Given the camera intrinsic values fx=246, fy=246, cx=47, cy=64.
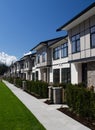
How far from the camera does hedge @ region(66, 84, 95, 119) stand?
10.9 meters

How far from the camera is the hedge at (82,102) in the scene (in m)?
10.9

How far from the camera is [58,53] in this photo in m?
33.4

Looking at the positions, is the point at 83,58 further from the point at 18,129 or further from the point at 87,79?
the point at 18,129

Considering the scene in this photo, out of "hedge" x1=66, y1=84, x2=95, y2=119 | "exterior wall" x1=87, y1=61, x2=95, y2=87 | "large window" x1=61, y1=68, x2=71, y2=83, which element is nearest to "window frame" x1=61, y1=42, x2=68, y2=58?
"large window" x1=61, y1=68, x2=71, y2=83

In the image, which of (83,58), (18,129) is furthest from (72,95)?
(83,58)


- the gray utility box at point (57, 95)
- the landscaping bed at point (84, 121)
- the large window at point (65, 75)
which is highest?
the large window at point (65, 75)

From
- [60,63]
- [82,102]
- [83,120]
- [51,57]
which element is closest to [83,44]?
[82,102]

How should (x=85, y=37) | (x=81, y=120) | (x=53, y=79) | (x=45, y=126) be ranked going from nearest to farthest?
(x=45, y=126), (x=81, y=120), (x=85, y=37), (x=53, y=79)

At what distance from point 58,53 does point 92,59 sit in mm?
14963

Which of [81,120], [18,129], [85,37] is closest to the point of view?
[18,129]

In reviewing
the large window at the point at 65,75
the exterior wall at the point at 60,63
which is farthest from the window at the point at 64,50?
the large window at the point at 65,75

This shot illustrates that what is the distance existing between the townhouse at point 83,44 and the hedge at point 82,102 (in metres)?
5.73

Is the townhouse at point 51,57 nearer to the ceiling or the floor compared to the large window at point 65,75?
nearer to the ceiling

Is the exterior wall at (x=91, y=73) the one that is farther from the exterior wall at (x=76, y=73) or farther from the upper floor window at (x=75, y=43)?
the exterior wall at (x=76, y=73)
